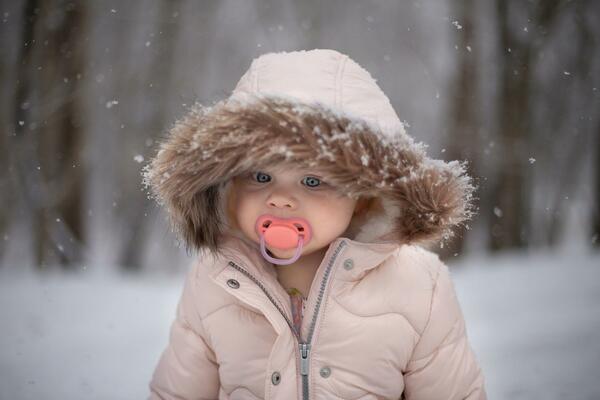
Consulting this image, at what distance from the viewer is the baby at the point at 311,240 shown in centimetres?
123

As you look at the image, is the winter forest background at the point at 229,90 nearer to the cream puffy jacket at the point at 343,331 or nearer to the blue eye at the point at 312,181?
the cream puffy jacket at the point at 343,331

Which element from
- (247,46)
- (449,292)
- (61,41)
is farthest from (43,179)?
(449,292)

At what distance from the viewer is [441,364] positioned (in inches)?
55.8

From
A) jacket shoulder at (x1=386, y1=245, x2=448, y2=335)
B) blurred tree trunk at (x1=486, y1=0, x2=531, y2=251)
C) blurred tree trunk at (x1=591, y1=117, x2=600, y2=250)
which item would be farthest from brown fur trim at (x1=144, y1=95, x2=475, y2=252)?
blurred tree trunk at (x1=591, y1=117, x2=600, y2=250)

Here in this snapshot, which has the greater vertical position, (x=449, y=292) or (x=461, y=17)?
(x=461, y=17)

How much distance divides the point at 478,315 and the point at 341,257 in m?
1.69

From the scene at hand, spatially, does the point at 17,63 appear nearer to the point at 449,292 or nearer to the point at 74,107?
the point at 74,107

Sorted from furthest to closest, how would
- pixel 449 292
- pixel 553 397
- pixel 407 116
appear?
pixel 407 116 → pixel 553 397 → pixel 449 292

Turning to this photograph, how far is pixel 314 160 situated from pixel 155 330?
1.82m

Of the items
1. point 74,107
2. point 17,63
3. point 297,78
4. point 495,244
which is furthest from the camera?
point 495,244

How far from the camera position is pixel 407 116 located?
5.17 meters

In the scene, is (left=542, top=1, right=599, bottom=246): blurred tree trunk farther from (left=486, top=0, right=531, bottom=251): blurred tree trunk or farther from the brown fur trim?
the brown fur trim

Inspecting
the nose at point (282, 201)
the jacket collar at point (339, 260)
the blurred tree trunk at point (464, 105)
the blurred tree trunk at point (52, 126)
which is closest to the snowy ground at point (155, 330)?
the blurred tree trunk at point (52, 126)

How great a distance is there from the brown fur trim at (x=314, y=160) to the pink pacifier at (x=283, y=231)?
117mm
